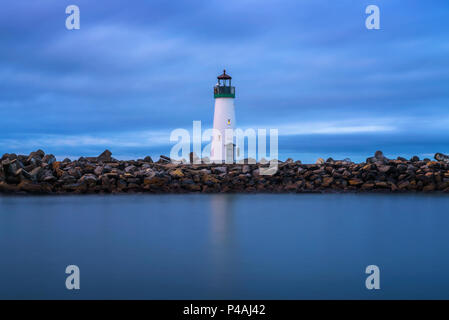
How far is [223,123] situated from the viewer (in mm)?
23688

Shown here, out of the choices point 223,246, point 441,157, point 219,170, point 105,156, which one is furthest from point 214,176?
point 223,246

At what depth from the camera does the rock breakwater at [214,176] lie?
20.2 metres

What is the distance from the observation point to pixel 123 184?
20375 mm

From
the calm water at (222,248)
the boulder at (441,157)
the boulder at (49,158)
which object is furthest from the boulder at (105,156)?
the boulder at (441,157)

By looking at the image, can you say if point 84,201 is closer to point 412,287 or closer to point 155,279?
point 155,279

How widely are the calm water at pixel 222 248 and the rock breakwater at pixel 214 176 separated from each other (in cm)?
221

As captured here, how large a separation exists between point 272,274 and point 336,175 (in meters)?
14.7

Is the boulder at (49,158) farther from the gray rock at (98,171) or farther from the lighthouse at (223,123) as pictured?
the lighthouse at (223,123)

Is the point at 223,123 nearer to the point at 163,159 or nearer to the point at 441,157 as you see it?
the point at 163,159

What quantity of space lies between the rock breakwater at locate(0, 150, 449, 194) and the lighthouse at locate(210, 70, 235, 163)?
1.05 metres

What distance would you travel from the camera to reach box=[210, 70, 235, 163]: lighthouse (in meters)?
23.7

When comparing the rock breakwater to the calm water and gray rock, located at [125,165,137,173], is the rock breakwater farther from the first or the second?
the calm water

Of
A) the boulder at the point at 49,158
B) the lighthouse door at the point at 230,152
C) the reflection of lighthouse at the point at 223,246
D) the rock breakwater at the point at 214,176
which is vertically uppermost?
the lighthouse door at the point at 230,152
